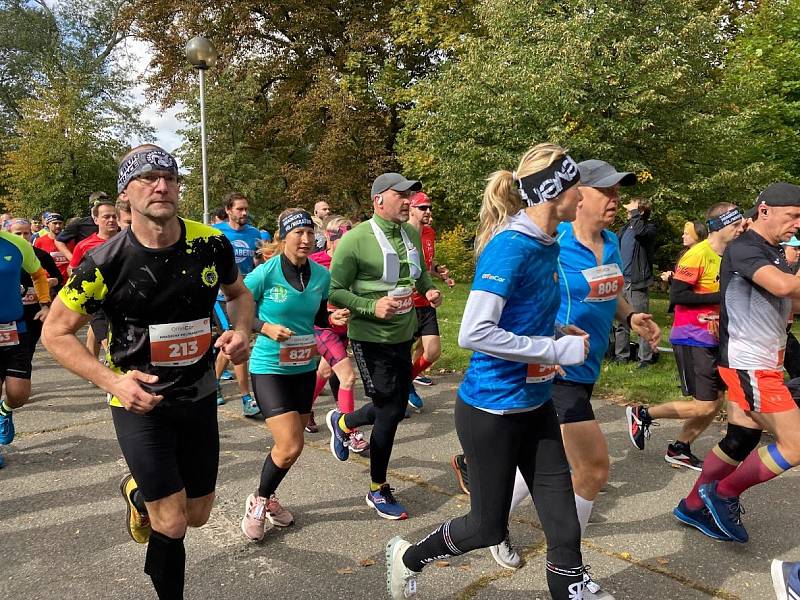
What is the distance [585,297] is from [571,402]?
59cm

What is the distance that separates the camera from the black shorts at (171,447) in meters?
2.72

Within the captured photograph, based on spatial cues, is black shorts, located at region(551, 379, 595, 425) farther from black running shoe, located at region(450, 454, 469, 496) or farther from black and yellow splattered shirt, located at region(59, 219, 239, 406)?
black and yellow splattered shirt, located at region(59, 219, 239, 406)

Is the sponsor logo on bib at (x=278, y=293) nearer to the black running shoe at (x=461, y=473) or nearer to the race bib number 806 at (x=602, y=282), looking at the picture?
the black running shoe at (x=461, y=473)

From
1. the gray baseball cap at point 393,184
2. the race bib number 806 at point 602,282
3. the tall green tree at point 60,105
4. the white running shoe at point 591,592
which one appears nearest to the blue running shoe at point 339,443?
the gray baseball cap at point 393,184

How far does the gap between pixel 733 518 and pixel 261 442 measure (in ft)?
12.8

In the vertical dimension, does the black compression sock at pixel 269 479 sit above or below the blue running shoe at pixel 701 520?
above

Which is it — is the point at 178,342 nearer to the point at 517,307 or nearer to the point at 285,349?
the point at 285,349

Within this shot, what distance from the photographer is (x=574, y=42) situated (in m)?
13.5

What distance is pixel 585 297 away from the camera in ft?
11.6

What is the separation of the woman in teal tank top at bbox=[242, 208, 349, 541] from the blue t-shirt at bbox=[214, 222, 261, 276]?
12.3 feet

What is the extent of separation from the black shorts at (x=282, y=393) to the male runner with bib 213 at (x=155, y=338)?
1.09m

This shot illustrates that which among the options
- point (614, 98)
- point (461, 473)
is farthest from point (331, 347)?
point (614, 98)

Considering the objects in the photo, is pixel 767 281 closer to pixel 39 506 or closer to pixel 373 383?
pixel 373 383

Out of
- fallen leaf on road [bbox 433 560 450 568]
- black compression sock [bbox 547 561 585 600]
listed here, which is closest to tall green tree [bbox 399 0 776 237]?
fallen leaf on road [bbox 433 560 450 568]
